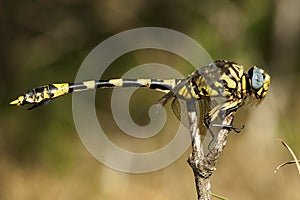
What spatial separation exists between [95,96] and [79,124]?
26 centimetres

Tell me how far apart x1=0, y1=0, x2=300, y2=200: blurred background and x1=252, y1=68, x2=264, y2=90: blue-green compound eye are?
2.08 meters

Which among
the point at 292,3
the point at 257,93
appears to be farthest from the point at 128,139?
the point at 257,93

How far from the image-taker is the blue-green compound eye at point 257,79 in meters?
1.44

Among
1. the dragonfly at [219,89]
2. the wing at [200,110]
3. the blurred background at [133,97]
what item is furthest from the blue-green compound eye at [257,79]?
the blurred background at [133,97]

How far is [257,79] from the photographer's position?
56.7 inches

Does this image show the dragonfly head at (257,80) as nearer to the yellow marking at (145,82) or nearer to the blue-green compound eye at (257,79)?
the blue-green compound eye at (257,79)

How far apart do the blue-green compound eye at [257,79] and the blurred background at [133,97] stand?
208 centimetres

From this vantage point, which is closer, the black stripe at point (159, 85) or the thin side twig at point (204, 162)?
the thin side twig at point (204, 162)

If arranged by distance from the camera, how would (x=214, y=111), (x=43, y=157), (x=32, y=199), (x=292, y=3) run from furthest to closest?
(x=292, y=3) < (x=43, y=157) < (x=32, y=199) < (x=214, y=111)

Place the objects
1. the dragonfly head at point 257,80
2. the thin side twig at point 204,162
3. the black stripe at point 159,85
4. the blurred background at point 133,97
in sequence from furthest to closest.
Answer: the blurred background at point 133,97
the black stripe at point 159,85
the dragonfly head at point 257,80
the thin side twig at point 204,162

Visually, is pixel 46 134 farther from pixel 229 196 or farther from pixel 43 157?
pixel 229 196

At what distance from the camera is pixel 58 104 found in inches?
157

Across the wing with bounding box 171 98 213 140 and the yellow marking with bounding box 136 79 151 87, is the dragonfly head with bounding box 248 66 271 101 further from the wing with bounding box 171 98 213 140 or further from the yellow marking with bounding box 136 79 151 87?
the yellow marking with bounding box 136 79 151 87

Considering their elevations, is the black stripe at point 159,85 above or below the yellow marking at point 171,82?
above
